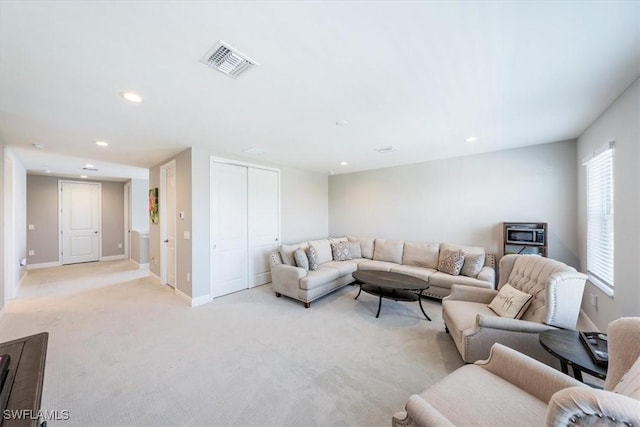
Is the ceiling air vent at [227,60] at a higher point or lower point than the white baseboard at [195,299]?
higher

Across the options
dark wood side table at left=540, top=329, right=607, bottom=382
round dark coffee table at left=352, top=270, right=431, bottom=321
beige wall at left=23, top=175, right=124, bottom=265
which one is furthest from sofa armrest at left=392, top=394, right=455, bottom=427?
beige wall at left=23, top=175, right=124, bottom=265

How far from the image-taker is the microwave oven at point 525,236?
3.64m

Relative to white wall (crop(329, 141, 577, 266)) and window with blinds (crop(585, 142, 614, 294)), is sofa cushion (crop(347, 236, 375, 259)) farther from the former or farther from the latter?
window with blinds (crop(585, 142, 614, 294))

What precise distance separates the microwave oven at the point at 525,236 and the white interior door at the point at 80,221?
994cm

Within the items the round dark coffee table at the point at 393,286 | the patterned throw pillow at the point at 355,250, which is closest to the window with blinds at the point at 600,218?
the round dark coffee table at the point at 393,286

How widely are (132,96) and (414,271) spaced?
4.30m

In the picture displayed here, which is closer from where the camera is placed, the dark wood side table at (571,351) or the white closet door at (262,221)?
the dark wood side table at (571,351)

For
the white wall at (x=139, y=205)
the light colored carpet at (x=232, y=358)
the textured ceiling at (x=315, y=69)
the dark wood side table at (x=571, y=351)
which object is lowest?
the light colored carpet at (x=232, y=358)

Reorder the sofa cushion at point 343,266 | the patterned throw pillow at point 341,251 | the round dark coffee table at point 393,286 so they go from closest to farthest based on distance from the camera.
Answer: the round dark coffee table at point 393,286 → the sofa cushion at point 343,266 → the patterned throw pillow at point 341,251

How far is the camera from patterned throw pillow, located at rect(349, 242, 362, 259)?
520 cm

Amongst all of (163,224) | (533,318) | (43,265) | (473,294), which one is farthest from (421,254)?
(43,265)

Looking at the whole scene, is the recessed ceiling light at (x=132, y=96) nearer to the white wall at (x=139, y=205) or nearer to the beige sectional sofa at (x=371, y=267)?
the beige sectional sofa at (x=371, y=267)

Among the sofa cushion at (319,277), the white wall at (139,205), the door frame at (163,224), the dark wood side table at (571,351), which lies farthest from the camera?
the white wall at (139,205)

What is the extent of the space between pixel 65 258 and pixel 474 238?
9.87 m
